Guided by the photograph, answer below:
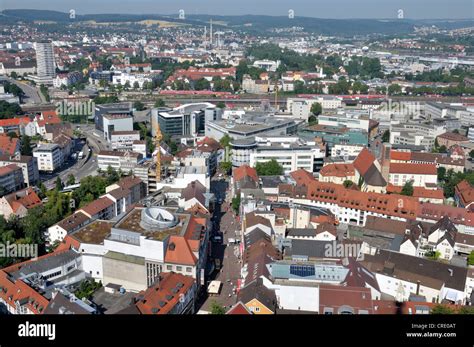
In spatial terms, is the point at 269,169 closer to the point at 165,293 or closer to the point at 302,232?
the point at 302,232

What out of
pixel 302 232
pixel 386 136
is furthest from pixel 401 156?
pixel 302 232

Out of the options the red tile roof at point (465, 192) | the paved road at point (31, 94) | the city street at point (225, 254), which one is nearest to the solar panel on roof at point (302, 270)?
the city street at point (225, 254)

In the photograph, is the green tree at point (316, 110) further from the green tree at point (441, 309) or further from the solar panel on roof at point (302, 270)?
the green tree at point (441, 309)

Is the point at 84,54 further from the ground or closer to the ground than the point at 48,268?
further from the ground
